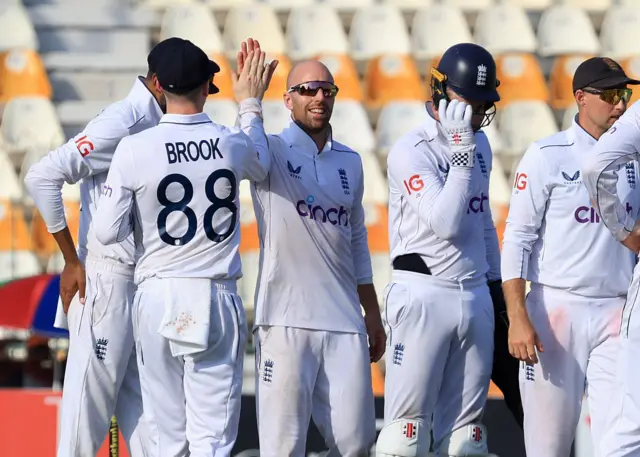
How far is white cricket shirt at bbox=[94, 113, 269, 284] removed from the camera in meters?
4.95

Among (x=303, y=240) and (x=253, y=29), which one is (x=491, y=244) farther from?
(x=253, y=29)

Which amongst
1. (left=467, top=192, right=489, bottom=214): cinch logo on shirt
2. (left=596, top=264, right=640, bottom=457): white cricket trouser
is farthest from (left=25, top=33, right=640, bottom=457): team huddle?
(left=596, top=264, right=640, bottom=457): white cricket trouser

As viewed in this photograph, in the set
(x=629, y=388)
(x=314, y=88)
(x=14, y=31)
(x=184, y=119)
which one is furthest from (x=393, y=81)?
(x=629, y=388)

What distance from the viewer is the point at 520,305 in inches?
207

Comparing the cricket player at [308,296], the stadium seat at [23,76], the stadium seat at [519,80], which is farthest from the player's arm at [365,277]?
the stadium seat at [23,76]

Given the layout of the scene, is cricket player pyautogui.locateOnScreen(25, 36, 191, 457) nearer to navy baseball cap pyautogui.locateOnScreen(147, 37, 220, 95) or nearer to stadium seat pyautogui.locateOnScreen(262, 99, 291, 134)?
navy baseball cap pyautogui.locateOnScreen(147, 37, 220, 95)

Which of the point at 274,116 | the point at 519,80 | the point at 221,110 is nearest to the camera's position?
the point at 221,110

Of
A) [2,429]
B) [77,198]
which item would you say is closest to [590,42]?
[77,198]

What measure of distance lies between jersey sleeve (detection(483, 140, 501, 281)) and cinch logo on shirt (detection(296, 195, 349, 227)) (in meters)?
0.70

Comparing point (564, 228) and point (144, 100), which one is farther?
point (144, 100)

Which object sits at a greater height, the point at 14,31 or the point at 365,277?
the point at 14,31

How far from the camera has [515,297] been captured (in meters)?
5.27

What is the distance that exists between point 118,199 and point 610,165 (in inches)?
76.8

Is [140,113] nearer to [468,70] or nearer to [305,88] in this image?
[305,88]
